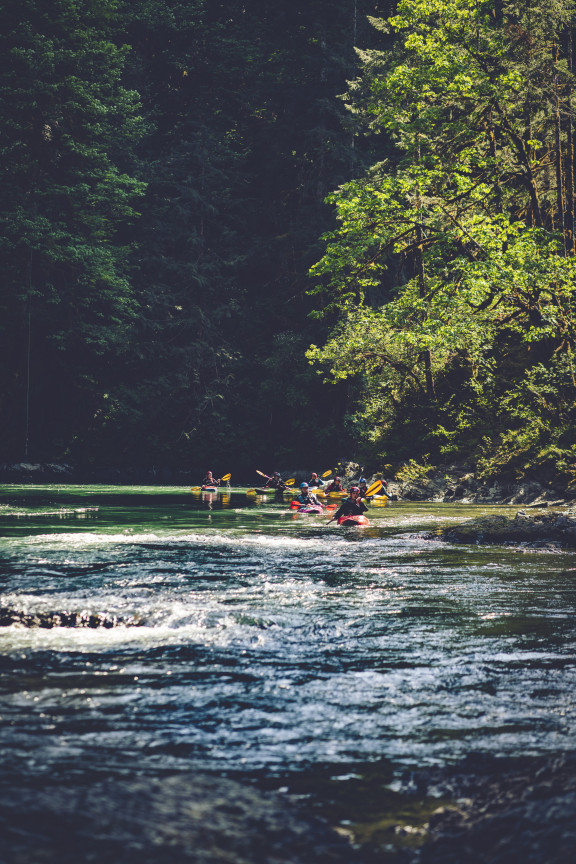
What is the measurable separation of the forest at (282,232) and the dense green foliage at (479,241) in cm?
10

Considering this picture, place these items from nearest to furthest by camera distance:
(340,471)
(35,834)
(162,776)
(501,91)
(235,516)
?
(35,834) → (162,776) → (235,516) → (501,91) → (340,471)

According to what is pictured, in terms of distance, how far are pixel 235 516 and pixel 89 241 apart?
25.2m

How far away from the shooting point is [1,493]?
27156mm

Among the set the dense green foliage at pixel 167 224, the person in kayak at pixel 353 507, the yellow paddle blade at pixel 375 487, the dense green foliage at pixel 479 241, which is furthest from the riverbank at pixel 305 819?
the dense green foliage at pixel 167 224

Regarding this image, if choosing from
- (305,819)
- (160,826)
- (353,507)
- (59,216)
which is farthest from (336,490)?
(160,826)

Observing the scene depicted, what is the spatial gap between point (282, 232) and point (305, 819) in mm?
43003

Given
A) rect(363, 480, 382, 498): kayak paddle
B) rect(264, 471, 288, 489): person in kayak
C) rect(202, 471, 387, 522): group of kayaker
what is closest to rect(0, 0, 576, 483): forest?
rect(202, 471, 387, 522): group of kayaker

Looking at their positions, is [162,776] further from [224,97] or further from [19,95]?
[224,97]

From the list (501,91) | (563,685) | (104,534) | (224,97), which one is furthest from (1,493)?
(224,97)

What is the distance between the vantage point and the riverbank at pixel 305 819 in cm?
352

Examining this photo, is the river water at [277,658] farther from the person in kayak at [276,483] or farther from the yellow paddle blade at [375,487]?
the person in kayak at [276,483]

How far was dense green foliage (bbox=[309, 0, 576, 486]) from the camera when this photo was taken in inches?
949

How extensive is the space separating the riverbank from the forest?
65.6ft

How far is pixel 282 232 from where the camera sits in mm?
45000
